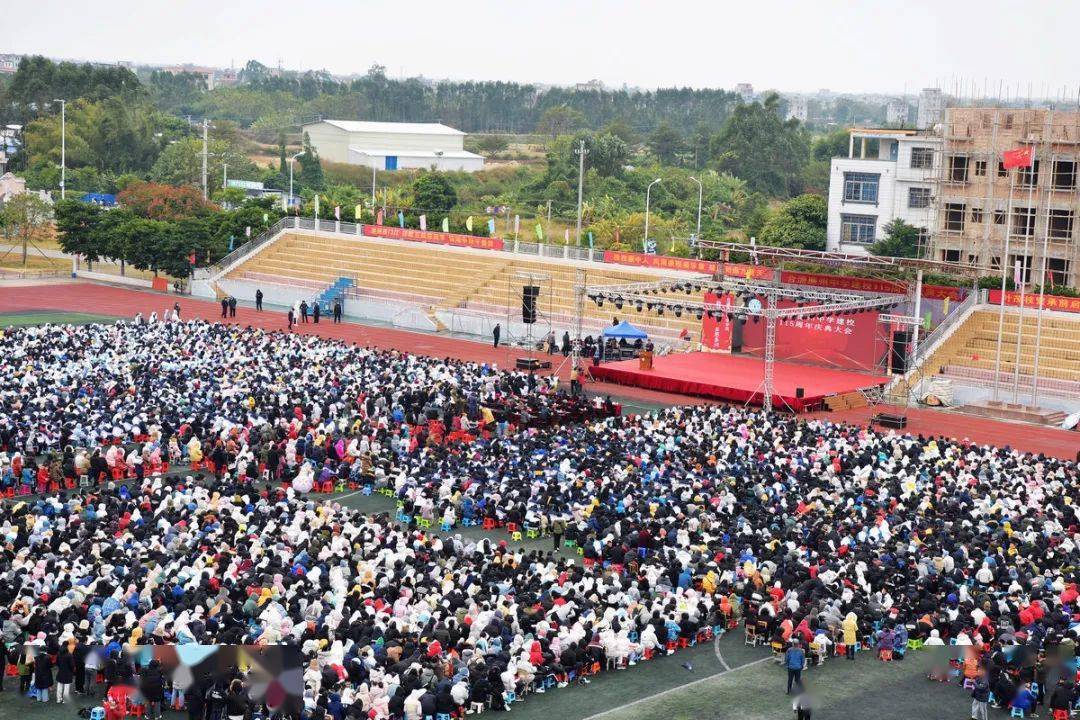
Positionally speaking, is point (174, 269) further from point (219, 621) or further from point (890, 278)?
point (219, 621)

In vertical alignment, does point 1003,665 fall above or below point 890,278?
below

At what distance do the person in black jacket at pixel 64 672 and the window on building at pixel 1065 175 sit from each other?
1781 inches

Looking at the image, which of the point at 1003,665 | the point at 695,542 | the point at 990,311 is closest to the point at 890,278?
the point at 990,311

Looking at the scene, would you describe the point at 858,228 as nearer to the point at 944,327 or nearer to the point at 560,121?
the point at 944,327

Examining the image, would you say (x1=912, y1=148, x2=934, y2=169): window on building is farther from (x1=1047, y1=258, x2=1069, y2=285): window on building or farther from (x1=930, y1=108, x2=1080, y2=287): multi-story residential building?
(x1=1047, y1=258, x2=1069, y2=285): window on building

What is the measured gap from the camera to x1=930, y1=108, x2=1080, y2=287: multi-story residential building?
55.0 meters

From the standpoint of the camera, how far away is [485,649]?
2159 cm

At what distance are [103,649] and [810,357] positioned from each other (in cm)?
3554

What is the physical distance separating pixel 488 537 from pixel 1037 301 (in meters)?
28.1

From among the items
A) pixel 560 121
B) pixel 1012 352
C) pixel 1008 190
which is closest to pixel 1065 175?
pixel 1008 190

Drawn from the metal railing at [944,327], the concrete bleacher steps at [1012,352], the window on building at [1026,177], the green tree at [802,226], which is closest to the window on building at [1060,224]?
the window on building at [1026,177]

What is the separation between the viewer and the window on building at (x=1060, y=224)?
184 ft

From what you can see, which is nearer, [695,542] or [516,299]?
[695,542]

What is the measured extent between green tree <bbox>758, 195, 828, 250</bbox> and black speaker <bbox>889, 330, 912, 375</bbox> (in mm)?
29100
